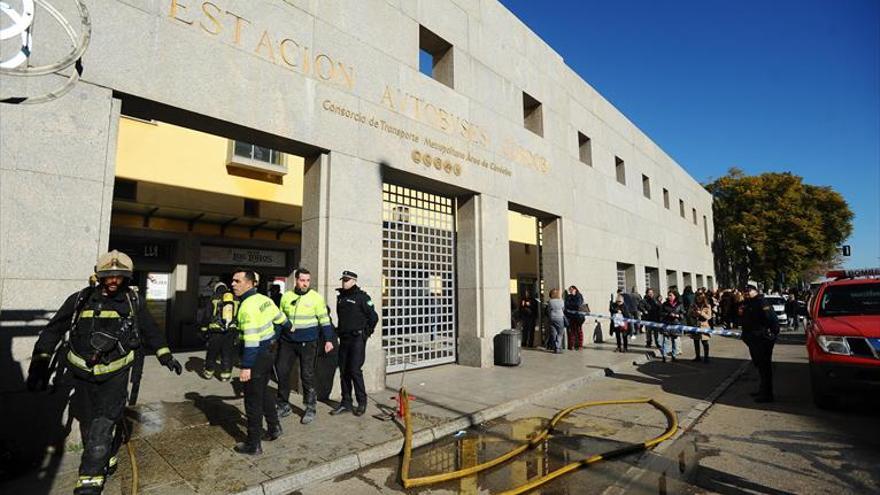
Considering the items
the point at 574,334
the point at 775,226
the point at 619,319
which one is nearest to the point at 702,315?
the point at 619,319

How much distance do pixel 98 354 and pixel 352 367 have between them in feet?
9.89

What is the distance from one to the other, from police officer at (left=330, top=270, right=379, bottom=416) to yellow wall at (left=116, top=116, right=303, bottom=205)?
839cm

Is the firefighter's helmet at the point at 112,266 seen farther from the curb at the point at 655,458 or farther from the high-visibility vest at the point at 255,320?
the curb at the point at 655,458

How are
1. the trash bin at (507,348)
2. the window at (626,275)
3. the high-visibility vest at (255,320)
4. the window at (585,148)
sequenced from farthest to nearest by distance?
the window at (626,275) → the window at (585,148) → the trash bin at (507,348) → the high-visibility vest at (255,320)

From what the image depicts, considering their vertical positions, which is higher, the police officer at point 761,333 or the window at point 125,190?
the window at point 125,190

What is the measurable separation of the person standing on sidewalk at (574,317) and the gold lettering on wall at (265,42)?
28.0 ft

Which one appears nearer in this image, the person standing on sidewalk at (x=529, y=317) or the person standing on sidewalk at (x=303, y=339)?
the person standing on sidewalk at (x=303, y=339)

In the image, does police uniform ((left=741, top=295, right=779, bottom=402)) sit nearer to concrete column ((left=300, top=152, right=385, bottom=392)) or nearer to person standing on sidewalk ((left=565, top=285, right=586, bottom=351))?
person standing on sidewalk ((left=565, top=285, right=586, bottom=351))

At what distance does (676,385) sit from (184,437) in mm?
8080

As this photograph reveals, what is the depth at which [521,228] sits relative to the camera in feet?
74.4

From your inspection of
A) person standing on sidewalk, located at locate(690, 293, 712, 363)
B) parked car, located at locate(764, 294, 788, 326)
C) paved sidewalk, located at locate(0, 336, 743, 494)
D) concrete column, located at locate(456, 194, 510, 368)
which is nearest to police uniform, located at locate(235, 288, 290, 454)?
paved sidewalk, located at locate(0, 336, 743, 494)

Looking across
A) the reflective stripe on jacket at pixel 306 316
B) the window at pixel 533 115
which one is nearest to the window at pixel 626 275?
the window at pixel 533 115

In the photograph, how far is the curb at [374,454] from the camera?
3994mm

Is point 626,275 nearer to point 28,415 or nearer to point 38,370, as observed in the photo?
point 28,415
